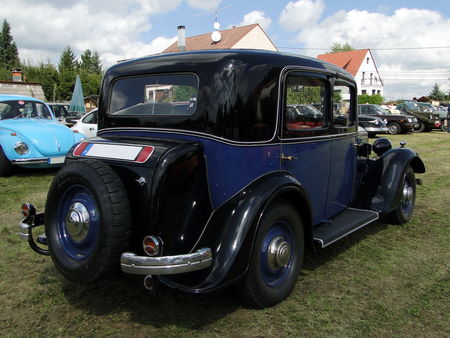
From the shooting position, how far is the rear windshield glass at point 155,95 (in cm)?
301

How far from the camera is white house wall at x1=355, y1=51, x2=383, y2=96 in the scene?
164ft

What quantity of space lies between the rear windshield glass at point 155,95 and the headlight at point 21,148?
4.57 meters

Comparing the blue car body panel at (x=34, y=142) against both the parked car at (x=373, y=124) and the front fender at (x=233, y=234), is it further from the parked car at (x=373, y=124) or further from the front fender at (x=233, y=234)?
the parked car at (x=373, y=124)

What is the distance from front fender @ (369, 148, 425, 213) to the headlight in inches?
232

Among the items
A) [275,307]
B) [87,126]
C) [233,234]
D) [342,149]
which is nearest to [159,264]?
[233,234]

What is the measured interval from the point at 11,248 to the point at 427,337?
3687 mm

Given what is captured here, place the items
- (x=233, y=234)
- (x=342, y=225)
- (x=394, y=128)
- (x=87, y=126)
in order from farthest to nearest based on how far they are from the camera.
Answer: (x=394, y=128) → (x=87, y=126) → (x=342, y=225) → (x=233, y=234)

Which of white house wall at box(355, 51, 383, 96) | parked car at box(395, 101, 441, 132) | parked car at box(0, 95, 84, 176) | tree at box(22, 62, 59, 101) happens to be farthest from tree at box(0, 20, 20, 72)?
parked car at box(0, 95, 84, 176)

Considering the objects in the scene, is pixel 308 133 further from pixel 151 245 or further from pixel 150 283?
pixel 150 283

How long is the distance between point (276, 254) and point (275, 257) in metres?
0.02

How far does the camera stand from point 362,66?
163 feet

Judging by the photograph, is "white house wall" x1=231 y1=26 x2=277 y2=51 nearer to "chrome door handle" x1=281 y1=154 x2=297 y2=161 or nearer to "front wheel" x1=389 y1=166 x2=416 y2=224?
"front wheel" x1=389 y1=166 x2=416 y2=224

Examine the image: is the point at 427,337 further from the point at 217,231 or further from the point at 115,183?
the point at 115,183

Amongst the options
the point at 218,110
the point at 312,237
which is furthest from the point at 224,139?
the point at 312,237
